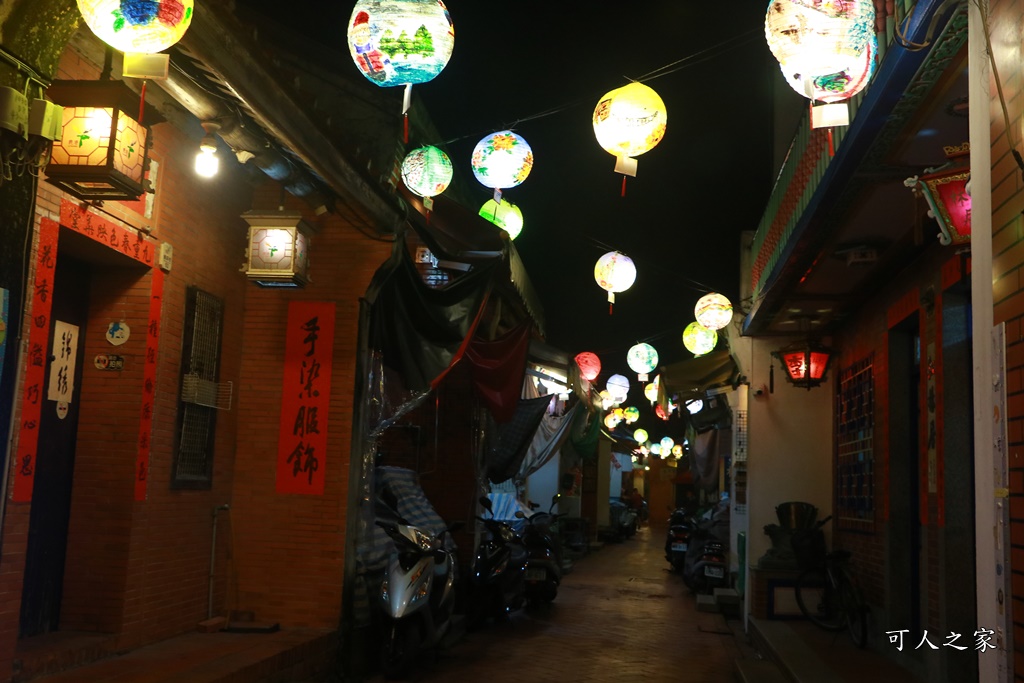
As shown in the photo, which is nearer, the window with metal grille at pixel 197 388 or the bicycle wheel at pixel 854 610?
the window with metal grille at pixel 197 388

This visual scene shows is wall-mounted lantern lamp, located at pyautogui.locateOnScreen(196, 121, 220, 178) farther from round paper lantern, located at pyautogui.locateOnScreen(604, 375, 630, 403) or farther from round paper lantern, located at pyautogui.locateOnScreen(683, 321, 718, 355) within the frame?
round paper lantern, located at pyautogui.locateOnScreen(604, 375, 630, 403)

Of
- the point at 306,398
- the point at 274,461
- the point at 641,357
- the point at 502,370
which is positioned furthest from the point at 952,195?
the point at 641,357

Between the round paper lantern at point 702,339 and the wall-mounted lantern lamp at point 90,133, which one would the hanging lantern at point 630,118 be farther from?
the round paper lantern at point 702,339

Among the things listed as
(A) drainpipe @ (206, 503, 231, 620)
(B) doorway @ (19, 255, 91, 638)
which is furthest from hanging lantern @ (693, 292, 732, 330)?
(B) doorway @ (19, 255, 91, 638)

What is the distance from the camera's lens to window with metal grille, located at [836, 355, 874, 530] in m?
11.1

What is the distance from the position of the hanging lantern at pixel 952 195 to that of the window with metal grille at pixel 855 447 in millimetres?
5962

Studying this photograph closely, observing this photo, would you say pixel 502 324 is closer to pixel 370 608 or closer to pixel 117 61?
pixel 370 608

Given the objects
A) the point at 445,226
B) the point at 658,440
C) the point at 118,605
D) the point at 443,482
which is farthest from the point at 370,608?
the point at 658,440

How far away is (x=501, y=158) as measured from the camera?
9594mm

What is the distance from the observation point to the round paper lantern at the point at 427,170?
948cm

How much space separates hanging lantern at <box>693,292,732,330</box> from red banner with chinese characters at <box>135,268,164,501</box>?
7870 mm

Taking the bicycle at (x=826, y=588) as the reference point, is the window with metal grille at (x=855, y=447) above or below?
above

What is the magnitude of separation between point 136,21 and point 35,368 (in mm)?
2526

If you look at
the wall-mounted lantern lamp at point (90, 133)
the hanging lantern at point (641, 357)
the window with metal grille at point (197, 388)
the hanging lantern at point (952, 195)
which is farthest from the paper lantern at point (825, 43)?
the hanging lantern at point (641, 357)
